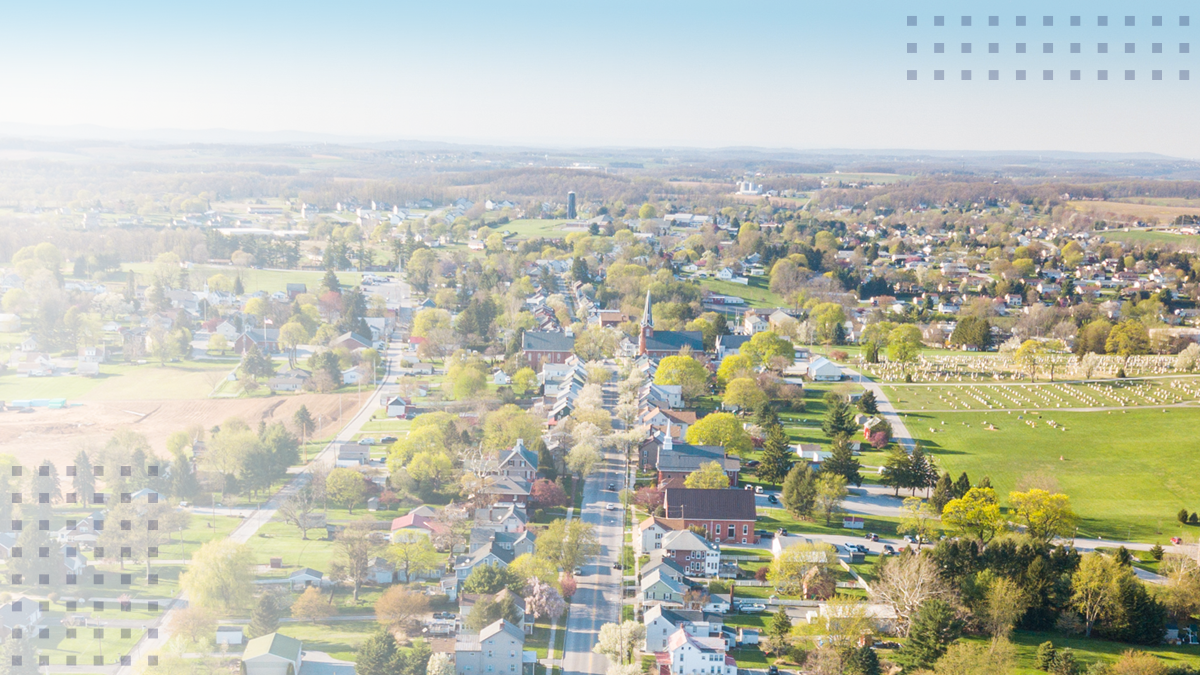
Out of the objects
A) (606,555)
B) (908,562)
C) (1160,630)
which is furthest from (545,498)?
(1160,630)

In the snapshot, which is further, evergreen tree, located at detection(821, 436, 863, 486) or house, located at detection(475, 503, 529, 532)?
evergreen tree, located at detection(821, 436, 863, 486)

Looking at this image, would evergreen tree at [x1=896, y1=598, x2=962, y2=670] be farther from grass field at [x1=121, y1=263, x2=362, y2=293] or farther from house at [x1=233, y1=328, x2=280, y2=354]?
grass field at [x1=121, y1=263, x2=362, y2=293]

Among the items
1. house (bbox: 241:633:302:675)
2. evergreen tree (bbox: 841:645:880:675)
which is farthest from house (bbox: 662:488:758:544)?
house (bbox: 241:633:302:675)

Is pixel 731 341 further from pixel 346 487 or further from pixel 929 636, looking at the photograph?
pixel 929 636

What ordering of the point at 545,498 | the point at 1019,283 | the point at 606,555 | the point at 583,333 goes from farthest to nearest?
the point at 1019,283 < the point at 583,333 < the point at 545,498 < the point at 606,555

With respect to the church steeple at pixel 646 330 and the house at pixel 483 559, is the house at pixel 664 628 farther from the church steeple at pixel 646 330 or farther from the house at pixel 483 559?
the church steeple at pixel 646 330

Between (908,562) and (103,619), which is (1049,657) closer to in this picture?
(908,562)
